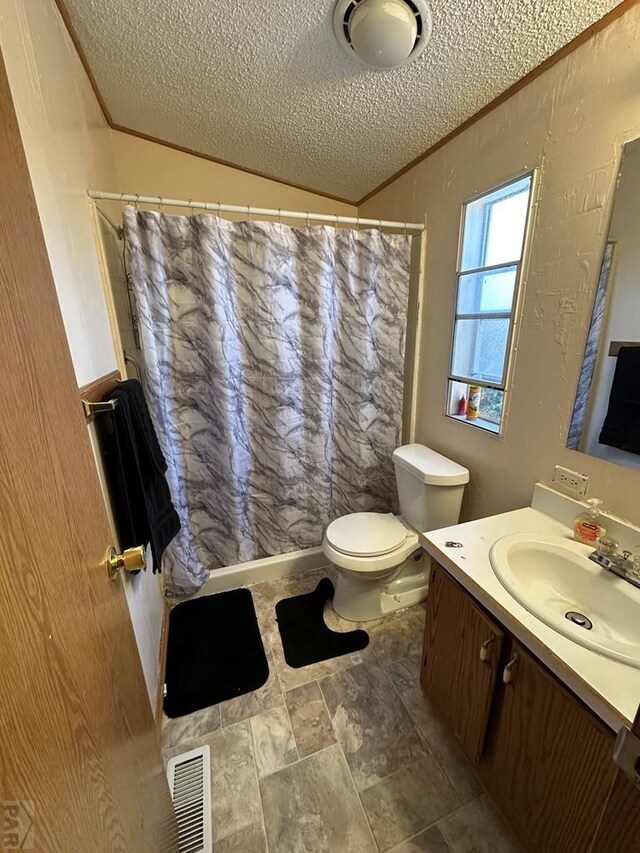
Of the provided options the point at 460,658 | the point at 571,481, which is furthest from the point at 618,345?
the point at 460,658

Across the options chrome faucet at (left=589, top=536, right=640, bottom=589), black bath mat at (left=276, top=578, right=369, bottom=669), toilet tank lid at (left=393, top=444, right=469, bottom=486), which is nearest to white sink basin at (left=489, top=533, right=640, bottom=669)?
chrome faucet at (left=589, top=536, right=640, bottom=589)

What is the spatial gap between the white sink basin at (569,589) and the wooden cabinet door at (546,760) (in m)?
0.12

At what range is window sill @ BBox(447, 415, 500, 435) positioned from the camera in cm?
151

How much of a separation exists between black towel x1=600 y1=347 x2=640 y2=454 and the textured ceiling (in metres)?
0.97

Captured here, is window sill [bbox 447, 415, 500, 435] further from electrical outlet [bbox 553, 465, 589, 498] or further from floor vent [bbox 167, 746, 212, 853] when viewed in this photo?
floor vent [bbox 167, 746, 212, 853]

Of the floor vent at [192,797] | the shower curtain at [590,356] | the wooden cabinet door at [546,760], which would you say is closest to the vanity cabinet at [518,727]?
the wooden cabinet door at [546,760]

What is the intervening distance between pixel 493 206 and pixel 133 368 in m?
1.78

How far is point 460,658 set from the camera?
107 centimetres

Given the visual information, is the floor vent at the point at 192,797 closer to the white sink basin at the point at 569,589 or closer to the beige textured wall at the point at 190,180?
the white sink basin at the point at 569,589

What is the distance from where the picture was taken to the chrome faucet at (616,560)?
3.10 feet

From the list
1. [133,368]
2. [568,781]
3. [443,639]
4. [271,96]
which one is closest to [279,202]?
[271,96]

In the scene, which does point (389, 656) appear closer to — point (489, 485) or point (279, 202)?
point (489, 485)

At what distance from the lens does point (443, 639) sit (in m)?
1.14

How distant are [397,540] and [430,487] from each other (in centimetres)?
30
